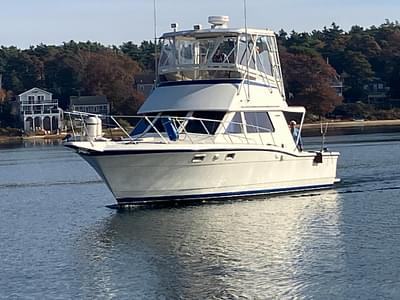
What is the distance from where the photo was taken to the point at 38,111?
124375mm

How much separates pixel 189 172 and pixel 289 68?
295 ft

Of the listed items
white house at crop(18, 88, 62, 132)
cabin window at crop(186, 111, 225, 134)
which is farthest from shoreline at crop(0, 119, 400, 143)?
cabin window at crop(186, 111, 225, 134)

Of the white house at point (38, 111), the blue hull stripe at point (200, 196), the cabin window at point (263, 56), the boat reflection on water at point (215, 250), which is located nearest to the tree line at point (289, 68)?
the white house at point (38, 111)

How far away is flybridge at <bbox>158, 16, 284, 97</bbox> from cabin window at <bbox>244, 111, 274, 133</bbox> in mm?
1529

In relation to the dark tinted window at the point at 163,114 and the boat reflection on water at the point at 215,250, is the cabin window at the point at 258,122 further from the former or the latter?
the boat reflection on water at the point at 215,250

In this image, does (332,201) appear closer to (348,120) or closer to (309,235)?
(309,235)

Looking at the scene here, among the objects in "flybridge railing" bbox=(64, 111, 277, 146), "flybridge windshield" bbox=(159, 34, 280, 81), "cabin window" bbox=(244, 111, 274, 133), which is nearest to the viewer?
"flybridge railing" bbox=(64, 111, 277, 146)

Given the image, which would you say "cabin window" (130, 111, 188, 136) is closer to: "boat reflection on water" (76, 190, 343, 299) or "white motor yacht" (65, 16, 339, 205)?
"white motor yacht" (65, 16, 339, 205)

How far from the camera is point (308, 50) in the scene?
4956 inches

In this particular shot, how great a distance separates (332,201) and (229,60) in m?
6.51

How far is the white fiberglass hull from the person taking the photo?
30469 mm

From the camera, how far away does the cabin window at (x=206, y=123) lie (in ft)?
107

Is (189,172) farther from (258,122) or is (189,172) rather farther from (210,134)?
(258,122)

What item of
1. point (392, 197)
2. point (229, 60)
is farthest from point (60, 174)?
point (392, 197)
